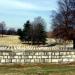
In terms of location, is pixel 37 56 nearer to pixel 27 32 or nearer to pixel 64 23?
pixel 64 23

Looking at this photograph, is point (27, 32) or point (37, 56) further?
point (27, 32)

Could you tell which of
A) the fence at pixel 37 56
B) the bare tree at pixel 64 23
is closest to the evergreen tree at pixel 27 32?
the bare tree at pixel 64 23

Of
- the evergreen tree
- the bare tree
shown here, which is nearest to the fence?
the bare tree

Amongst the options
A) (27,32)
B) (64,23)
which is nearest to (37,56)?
(64,23)

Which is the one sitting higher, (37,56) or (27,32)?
(27,32)

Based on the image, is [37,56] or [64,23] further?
[64,23]

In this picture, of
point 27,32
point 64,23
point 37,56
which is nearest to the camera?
point 37,56

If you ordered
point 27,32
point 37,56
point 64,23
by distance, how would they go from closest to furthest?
point 37,56 → point 64,23 → point 27,32

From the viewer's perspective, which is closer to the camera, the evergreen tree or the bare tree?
the bare tree

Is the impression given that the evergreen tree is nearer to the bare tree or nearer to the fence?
the bare tree

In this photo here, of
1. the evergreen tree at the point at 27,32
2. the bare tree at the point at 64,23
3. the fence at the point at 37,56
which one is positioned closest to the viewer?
the fence at the point at 37,56

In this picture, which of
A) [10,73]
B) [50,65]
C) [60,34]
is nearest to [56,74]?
[10,73]

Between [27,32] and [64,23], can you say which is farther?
[27,32]

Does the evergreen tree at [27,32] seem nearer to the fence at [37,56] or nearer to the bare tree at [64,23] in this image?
the bare tree at [64,23]
